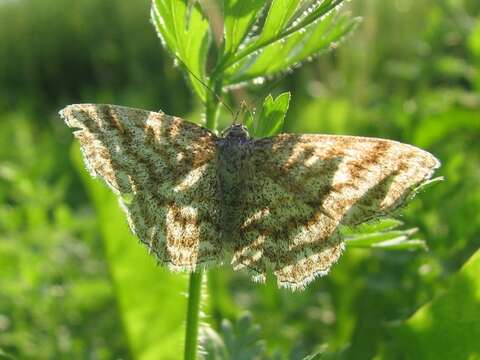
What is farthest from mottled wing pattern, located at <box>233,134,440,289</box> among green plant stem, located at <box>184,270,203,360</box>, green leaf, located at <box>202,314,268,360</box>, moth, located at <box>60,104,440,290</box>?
green leaf, located at <box>202,314,268,360</box>

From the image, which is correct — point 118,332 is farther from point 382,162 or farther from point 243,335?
point 382,162

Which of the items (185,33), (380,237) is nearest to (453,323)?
(380,237)

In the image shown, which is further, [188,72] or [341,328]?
[341,328]

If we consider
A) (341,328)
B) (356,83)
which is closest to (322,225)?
(341,328)

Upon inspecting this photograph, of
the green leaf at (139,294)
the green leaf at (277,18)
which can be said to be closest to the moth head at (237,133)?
the green leaf at (277,18)

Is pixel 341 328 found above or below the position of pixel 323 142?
below

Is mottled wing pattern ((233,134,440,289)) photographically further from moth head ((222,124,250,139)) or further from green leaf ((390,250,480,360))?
green leaf ((390,250,480,360))
